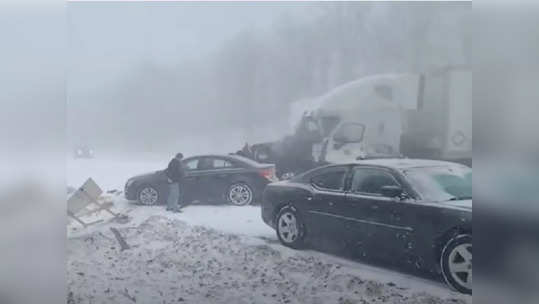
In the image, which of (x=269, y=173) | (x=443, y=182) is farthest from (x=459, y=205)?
(x=269, y=173)

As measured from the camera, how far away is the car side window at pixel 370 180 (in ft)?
7.17

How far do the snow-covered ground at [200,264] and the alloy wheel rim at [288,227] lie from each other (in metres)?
0.06

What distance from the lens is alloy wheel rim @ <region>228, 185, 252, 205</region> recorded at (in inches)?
90.8

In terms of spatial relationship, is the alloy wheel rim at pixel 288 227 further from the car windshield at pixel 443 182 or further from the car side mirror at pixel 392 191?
the car windshield at pixel 443 182

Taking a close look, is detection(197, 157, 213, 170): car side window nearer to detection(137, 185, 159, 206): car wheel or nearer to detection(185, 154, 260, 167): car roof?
detection(185, 154, 260, 167): car roof

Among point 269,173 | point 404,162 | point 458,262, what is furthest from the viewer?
point 269,173

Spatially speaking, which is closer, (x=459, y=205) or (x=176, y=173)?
(x=459, y=205)

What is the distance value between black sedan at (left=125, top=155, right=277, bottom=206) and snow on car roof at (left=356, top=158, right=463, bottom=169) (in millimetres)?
558

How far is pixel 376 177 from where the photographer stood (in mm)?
2201

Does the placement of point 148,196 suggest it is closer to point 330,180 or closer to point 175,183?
point 175,183

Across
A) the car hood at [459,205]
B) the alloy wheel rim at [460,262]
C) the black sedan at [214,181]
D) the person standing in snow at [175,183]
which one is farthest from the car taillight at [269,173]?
the alloy wheel rim at [460,262]

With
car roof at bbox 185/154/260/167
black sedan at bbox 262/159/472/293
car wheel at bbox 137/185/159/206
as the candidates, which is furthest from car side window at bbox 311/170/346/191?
car wheel at bbox 137/185/159/206

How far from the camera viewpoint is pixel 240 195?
7.62 feet

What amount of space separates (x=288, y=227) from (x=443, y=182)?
2.83 ft
